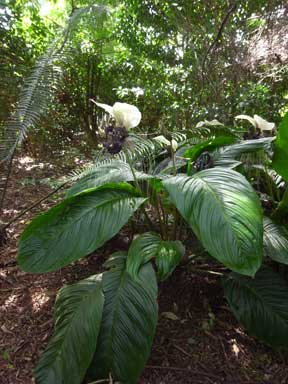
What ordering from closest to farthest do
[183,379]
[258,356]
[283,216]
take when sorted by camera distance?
[183,379] → [258,356] → [283,216]

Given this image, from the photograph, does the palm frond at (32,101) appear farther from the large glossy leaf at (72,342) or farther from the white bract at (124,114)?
the large glossy leaf at (72,342)

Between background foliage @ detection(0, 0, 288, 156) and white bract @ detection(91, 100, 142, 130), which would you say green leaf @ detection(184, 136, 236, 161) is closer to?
white bract @ detection(91, 100, 142, 130)

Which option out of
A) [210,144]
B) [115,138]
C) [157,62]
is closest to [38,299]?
[115,138]

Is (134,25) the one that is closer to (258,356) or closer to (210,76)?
(210,76)

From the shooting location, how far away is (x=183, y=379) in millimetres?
1316

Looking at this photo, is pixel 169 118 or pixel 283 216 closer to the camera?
pixel 283 216

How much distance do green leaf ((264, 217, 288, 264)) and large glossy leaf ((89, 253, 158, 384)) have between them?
544 millimetres

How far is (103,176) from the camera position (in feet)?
5.64

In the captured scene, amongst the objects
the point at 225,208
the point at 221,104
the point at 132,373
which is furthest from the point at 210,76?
the point at 132,373

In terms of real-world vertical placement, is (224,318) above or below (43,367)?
below

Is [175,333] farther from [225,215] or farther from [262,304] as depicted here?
[225,215]

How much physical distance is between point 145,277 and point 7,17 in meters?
2.78

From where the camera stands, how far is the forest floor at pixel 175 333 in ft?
4.41

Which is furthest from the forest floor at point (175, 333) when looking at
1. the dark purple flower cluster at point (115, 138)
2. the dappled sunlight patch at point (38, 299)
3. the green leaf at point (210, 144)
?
the dark purple flower cluster at point (115, 138)
